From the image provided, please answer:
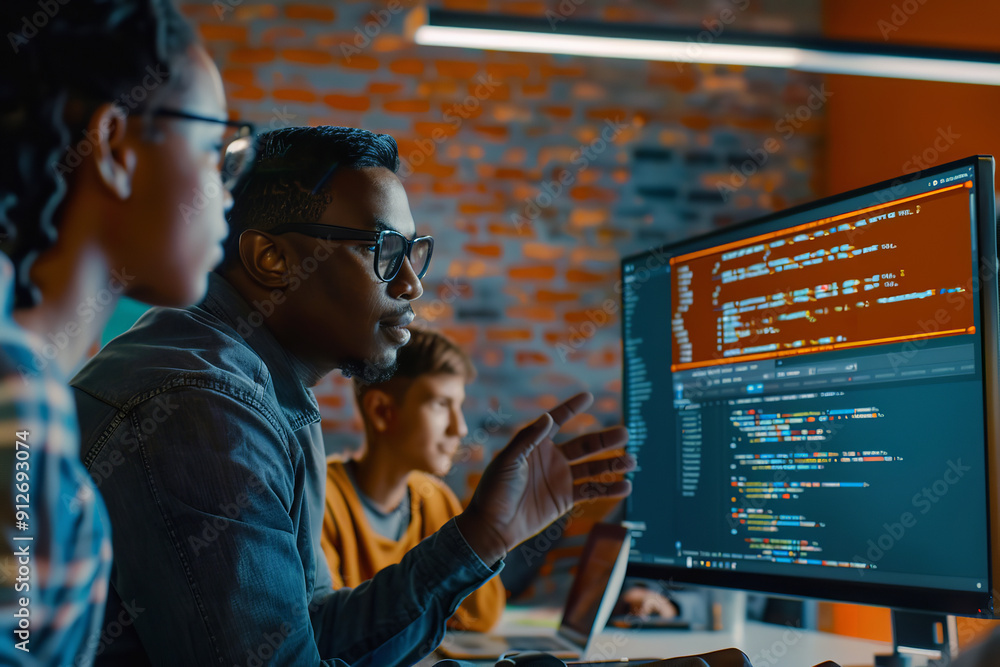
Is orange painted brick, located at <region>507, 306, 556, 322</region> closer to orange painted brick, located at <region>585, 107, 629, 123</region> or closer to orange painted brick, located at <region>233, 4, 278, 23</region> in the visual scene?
orange painted brick, located at <region>585, 107, 629, 123</region>

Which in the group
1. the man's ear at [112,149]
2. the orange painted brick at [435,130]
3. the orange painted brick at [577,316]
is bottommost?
the man's ear at [112,149]

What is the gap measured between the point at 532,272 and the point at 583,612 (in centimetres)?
188

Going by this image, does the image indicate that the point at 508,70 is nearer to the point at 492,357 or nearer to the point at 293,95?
the point at 293,95

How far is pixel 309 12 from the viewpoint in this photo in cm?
308

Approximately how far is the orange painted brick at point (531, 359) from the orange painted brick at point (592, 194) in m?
0.61

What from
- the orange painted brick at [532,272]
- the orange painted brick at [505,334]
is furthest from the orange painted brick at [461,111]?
the orange painted brick at [505,334]

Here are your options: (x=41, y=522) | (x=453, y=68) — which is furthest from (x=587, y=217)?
(x=41, y=522)

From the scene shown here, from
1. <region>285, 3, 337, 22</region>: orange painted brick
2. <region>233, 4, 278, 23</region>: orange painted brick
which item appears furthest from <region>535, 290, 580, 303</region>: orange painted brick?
<region>233, 4, 278, 23</region>: orange painted brick

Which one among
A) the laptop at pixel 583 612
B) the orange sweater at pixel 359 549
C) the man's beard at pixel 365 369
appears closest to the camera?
the man's beard at pixel 365 369

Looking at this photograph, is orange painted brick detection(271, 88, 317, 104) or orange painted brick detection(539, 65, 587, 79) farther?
orange painted brick detection(539, 65, 587, 79)

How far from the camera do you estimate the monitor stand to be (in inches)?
40.5

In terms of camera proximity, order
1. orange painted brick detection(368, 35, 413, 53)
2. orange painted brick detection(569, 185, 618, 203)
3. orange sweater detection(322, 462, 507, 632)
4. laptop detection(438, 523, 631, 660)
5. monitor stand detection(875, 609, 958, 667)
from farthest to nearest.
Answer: orange painted brick detection(569, 185, 618, 203) → orange painted brick detection(368, 35, 413, 53) → orange sweater detection(322, 462, 507, 632) → laptop detection(438, 523, 631, 660) → monitor stand detection(875, 609, 958, 667)

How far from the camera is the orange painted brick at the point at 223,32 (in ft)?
9.87

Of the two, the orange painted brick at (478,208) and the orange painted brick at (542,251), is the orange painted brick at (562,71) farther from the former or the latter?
the orange painted brick at (542,251)
